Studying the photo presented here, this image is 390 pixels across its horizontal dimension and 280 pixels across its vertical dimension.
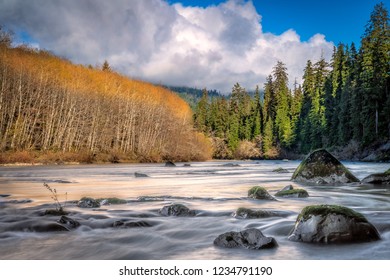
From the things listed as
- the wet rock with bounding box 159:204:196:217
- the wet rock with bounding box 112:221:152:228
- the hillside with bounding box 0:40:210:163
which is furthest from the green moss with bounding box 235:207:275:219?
the hillside with bounding box 0:40:210:163

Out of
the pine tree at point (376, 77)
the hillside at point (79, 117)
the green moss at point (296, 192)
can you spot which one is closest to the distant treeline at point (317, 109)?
the pine tree at point (376, 77)

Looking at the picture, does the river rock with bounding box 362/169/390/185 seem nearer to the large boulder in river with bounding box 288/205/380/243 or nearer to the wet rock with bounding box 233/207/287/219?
the wet rock with bounding box 233/207/287/219

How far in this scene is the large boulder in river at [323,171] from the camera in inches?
501

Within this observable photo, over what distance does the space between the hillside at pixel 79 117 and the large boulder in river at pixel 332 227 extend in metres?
29.4

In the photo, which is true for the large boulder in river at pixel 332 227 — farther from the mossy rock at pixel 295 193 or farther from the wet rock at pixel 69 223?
the mossy rock at pixel 295 193

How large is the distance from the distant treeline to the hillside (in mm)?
21024

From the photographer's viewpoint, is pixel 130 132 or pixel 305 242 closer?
pixel 305 242

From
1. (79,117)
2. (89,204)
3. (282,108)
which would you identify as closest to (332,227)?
(89,204)

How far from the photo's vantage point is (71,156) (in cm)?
3550

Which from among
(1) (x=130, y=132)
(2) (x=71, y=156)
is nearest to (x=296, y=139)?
(1) (x=130, y=132)

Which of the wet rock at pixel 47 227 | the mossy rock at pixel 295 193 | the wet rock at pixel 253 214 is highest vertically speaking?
the mossy rock at pixel 295 193

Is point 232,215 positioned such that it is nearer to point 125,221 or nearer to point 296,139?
point 125,221
